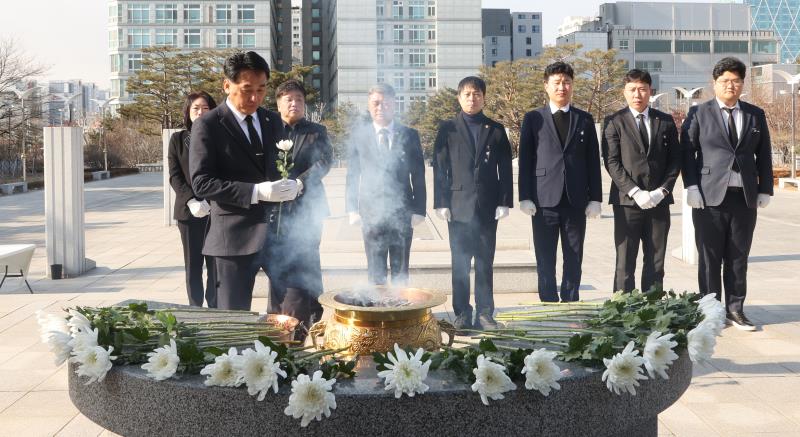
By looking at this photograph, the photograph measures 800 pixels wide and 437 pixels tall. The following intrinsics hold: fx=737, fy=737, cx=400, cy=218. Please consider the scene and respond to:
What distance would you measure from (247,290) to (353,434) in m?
1.50

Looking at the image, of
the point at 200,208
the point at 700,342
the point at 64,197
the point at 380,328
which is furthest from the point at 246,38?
the point at 700,342

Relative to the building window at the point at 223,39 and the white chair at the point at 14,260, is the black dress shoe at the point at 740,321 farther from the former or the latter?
the building window at the point at 223,39

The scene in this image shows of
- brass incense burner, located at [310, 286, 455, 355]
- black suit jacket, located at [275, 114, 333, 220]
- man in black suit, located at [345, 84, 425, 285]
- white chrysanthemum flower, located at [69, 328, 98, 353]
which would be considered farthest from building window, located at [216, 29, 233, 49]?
white chrysanthemum flower, located at [69, 328, 98, 353]

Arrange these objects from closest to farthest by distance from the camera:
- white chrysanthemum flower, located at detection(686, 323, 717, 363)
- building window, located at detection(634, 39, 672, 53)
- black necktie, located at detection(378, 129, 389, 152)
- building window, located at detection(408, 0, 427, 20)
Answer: white chrysanthemum flower, located at detection(686, 323, 717, 363)
black necktie, located at detection(378, 129, 389, 152)
building window, located at detection(408, 0, 427, 20)
building window, located at detection(634, 39, 672, 53)

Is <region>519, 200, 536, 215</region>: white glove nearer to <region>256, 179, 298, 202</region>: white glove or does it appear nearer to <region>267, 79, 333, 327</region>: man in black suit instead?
<region>267, 79, 333, 327</region>: man in black suit

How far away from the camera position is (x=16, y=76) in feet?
107

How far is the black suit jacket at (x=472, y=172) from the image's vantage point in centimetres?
488

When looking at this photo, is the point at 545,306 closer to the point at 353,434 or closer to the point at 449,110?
the point at 353,434

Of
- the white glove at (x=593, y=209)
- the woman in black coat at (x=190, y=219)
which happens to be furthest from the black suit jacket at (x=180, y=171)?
the white glove at (x=593, y=209)

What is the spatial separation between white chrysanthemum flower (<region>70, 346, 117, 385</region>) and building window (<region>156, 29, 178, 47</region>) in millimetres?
61698

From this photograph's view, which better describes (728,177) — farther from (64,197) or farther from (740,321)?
(64,197)

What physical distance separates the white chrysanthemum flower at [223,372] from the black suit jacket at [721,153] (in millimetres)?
3934

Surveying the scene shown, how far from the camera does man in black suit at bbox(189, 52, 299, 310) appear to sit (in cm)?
324

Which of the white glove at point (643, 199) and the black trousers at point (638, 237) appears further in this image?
the black trousers at point (638, 237)
